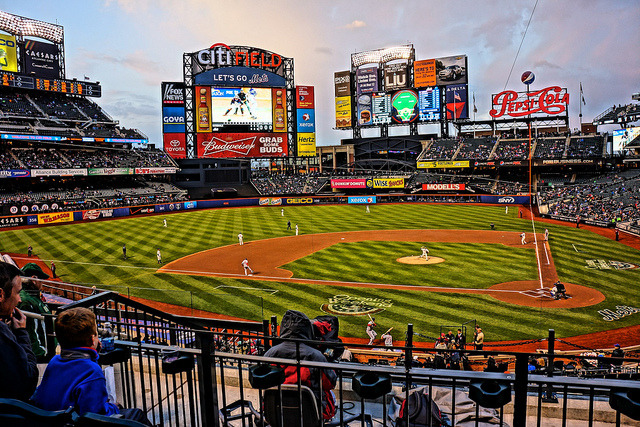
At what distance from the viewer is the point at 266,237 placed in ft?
123

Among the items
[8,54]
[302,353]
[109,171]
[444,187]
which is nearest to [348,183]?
[444,187]

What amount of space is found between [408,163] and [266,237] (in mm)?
49263

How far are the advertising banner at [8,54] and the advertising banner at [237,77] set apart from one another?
26.4m

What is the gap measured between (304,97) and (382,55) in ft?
63.8

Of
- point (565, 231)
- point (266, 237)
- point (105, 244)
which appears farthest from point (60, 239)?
point (565, 231)

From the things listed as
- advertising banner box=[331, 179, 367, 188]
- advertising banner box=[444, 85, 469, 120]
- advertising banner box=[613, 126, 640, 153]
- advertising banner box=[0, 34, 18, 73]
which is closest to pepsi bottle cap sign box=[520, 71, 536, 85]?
advertising banner box=[444, 85, 469, 120]

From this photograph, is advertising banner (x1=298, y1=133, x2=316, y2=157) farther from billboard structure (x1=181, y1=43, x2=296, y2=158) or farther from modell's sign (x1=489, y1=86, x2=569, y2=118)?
modell's sign (x1=489, y1=86, x2=569, y2=118)

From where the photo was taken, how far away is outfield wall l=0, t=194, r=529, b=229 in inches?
1785

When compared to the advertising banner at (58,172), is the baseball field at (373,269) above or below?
below

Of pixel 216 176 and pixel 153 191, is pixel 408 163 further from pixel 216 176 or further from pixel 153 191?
pixel 153 191

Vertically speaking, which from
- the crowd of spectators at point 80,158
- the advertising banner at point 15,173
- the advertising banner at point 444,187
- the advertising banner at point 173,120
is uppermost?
the advertising banner at point 173,120

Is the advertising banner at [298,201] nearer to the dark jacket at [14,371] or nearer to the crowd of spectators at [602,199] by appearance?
the crowd of spectators at [602,199]

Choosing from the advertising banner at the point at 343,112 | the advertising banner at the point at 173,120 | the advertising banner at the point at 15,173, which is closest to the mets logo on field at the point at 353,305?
the advertising banner at the point at 15,173

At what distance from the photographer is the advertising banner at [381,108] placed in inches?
3164
